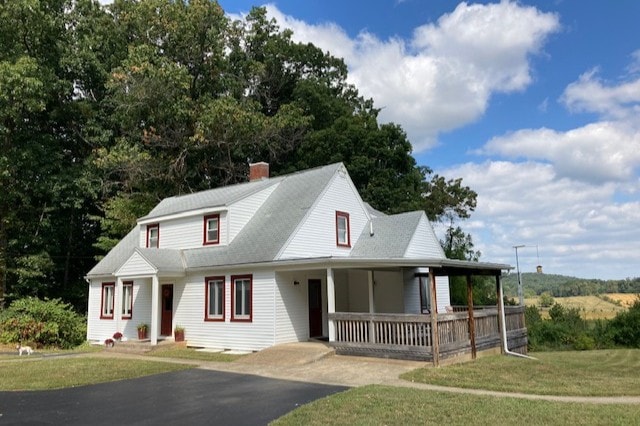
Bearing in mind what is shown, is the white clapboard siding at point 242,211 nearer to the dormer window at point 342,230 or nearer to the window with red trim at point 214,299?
the window with red trim at point 214,299

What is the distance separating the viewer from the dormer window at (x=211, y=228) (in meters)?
21.1

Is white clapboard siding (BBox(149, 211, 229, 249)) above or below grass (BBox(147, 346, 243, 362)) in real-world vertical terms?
above

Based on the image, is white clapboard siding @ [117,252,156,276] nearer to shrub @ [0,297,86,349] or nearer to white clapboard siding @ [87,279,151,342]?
white clapboard siding @ [87,279,151,342]

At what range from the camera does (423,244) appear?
2120 cm

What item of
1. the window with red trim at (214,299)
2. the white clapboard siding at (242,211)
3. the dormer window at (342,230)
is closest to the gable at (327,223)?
the dormer window at (342,230)

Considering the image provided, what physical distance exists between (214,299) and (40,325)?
8136mm

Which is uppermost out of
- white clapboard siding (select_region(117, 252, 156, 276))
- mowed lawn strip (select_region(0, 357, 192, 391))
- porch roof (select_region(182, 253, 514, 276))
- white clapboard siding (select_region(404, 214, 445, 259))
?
white clapboard siding (select_region(404, 214, 445, 259))

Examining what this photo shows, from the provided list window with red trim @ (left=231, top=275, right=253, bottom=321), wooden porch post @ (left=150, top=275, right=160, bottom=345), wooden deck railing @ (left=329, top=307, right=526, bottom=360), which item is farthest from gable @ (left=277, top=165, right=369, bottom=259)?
wooden porch post @ (left=150, top=275, right=160, bottom=345)

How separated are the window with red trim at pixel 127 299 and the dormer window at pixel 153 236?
2234 millimetres

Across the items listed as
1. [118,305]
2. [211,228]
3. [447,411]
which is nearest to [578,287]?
[211,228]

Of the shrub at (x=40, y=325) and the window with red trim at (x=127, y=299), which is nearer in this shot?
the shrub at (x=40, y=325)

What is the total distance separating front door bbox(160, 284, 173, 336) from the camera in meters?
20.8

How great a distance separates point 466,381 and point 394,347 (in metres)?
3.16

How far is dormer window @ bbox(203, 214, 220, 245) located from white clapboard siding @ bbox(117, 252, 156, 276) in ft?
8.86
